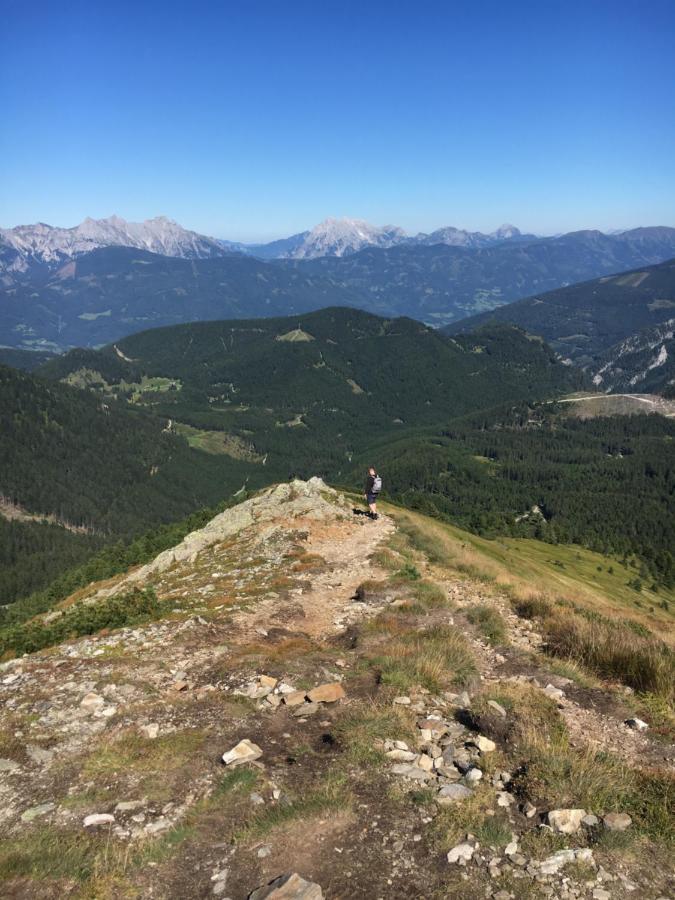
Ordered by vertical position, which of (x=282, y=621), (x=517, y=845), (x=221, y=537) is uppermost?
(x=517, y=845)

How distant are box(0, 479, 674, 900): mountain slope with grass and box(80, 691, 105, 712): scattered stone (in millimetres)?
110

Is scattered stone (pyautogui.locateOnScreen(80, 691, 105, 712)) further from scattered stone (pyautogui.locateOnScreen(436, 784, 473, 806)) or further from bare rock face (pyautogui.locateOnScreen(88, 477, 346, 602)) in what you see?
bare rock face (pyautogui.locateOnScreen(88, 477, 346, 602))

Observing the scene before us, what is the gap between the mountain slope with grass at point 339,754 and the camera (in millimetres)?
9836

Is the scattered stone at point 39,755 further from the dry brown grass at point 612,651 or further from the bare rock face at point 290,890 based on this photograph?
the dry brown grass at point 612,651

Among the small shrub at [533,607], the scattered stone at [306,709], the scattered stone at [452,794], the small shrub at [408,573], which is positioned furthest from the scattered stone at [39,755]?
the small shrub at [533,607]

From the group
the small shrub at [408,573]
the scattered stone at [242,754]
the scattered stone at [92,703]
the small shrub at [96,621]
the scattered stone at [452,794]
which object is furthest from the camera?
the small shrub at [408,573]

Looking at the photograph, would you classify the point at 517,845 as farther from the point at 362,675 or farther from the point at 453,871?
the point at 362,675

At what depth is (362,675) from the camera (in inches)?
713

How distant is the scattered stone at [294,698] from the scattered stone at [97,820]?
19.3 feet

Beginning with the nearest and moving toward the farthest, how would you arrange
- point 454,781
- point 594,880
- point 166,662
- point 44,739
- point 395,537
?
point 594,880
point 454,781
point 44,739
point 166,662
point 395,537

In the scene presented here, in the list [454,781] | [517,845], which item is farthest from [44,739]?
[517,845]

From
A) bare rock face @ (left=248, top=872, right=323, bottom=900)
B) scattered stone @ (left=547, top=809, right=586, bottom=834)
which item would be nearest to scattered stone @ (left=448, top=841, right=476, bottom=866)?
scattered stone @ (left=547, top=809, right=586, bottom=834)

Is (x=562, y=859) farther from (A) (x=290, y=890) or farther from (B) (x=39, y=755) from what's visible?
(B) (x=39, y=755)

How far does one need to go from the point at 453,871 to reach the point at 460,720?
5.73 m
